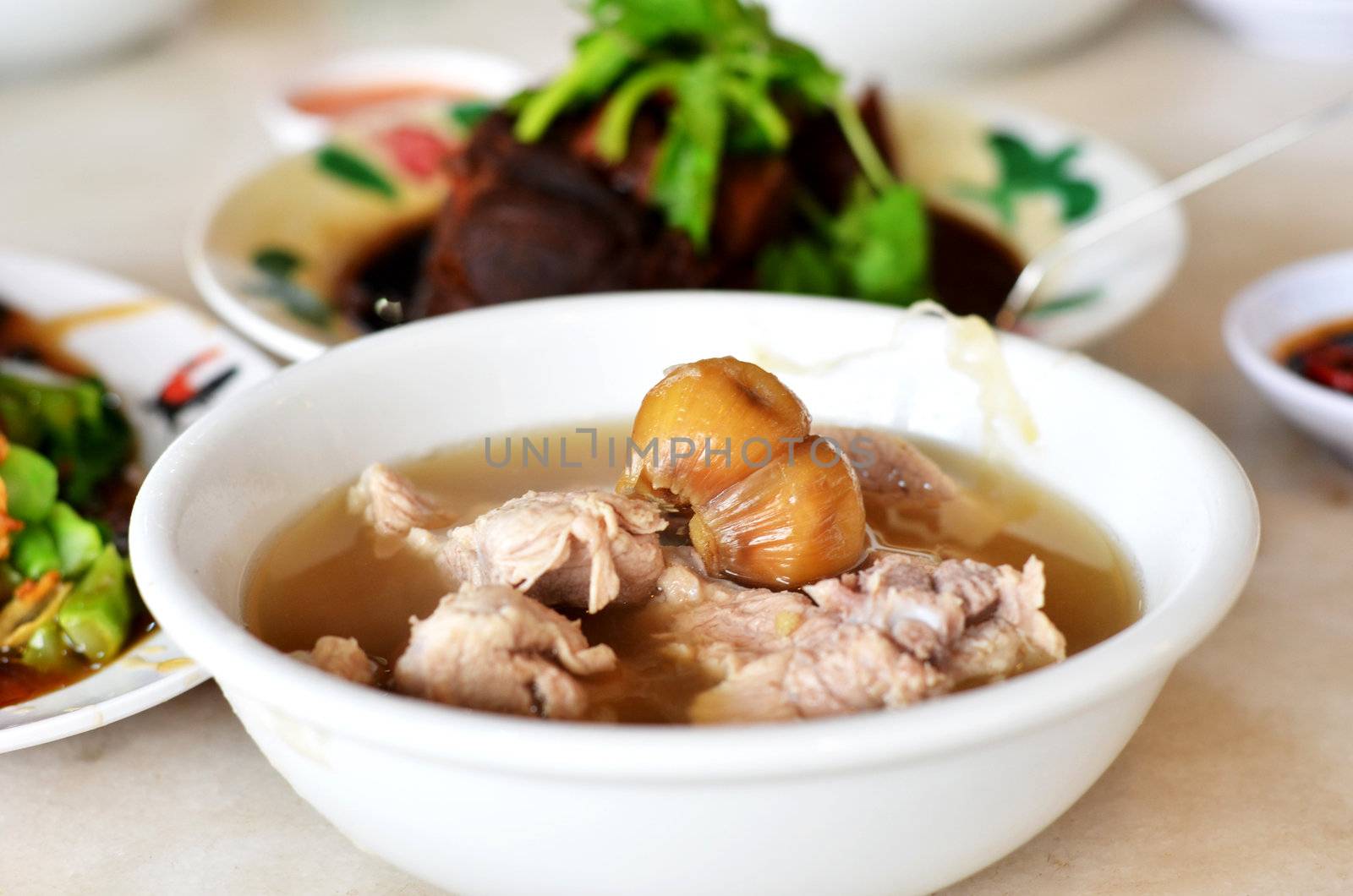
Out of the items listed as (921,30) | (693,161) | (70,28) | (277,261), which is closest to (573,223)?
(693,161)

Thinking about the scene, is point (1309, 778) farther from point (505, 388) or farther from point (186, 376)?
point (186, 376)

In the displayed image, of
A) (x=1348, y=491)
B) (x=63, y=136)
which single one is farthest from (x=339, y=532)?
(x=63, y=136)

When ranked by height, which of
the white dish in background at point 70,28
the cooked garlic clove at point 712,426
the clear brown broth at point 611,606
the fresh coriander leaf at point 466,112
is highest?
the cooked garlic clove at point 712,426

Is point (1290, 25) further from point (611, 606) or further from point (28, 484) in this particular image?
point (28, 484)

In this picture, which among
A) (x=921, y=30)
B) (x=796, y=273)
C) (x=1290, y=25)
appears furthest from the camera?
(x=1290, y=25)

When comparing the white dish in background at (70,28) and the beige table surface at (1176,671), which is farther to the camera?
the white dish in background at (70,28)

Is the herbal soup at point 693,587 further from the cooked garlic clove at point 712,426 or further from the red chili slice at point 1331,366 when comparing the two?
the red chili slice at point 1331,366

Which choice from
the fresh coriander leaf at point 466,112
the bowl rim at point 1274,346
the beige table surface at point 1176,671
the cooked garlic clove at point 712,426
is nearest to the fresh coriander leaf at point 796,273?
the beige table surface at point 1176,671
